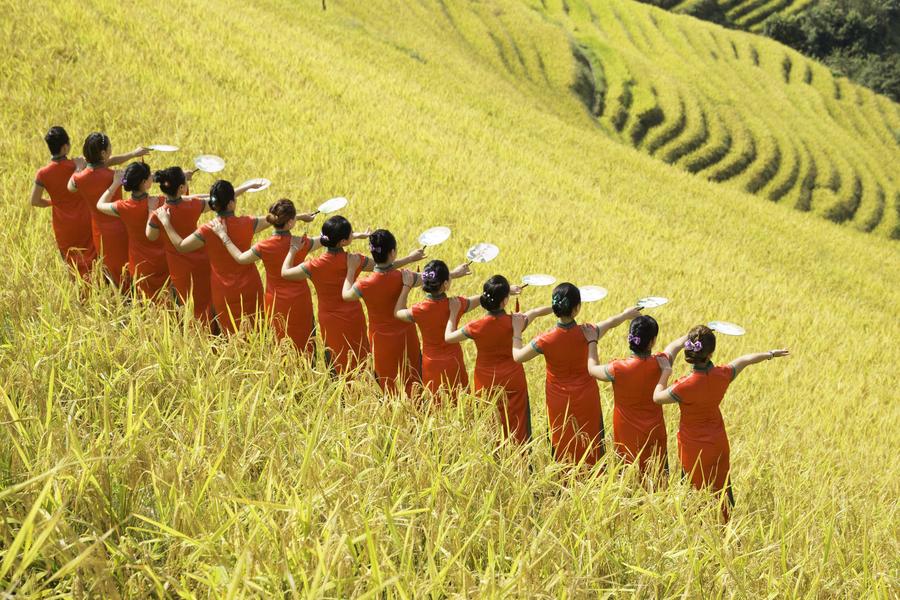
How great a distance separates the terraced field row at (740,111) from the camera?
157ft

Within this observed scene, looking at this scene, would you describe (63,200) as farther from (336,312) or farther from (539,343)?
(539,343)

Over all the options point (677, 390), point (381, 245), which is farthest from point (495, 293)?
point (677, 390)

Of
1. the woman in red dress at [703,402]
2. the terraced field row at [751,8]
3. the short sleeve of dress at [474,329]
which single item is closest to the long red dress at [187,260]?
the short sleeve of dress at [474,329]

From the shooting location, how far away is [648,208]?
17.3m

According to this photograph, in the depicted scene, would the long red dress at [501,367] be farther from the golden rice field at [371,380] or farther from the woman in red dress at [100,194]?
the woman in red dress at [100,194]

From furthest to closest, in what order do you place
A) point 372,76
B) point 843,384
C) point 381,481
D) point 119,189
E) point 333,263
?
point 372,76 → point 843,384 → point 119,189 → point 333,263 → point 381,481

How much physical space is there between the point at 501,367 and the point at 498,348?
0.42ft

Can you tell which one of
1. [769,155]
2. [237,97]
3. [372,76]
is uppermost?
[769,155]

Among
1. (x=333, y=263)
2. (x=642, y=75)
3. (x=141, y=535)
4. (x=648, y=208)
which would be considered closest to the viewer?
(x=141, y=535)

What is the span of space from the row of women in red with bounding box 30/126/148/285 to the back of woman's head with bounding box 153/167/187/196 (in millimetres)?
755

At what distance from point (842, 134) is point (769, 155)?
530 inches

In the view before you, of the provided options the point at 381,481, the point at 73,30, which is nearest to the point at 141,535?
the point at 381,481

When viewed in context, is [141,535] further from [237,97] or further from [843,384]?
[237,97]

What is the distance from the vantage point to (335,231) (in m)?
4.38
